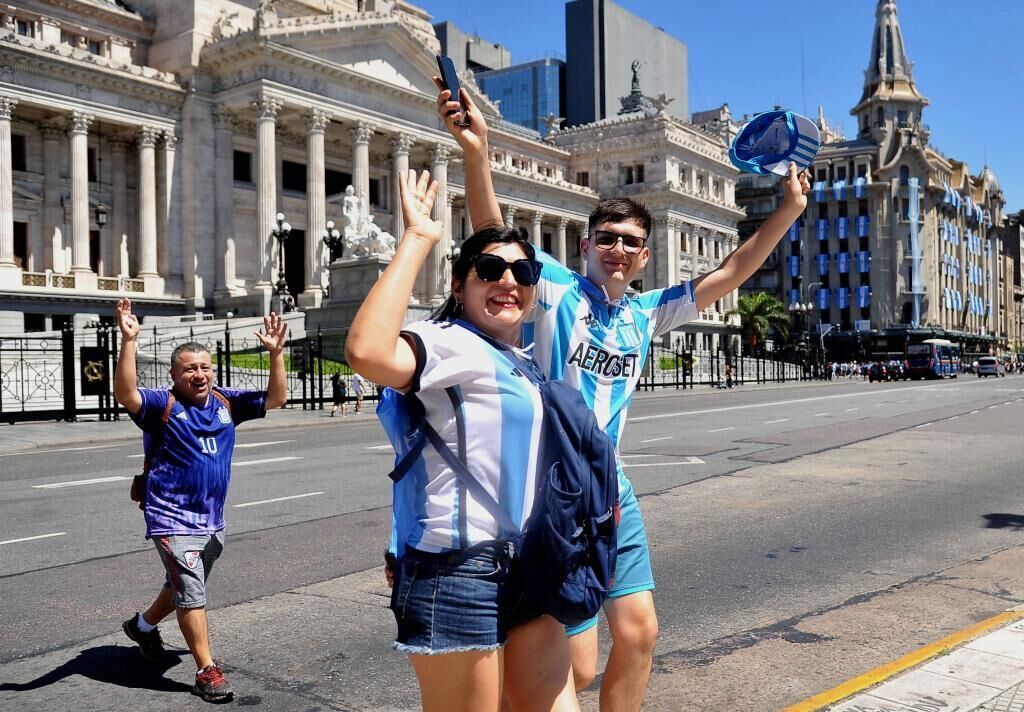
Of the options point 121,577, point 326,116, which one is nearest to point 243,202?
point 326,116

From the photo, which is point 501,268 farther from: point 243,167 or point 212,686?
point 243,167

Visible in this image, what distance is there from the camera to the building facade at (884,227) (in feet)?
310

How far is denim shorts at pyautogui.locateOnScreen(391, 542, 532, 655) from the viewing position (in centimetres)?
252

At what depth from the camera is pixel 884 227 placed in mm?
95125

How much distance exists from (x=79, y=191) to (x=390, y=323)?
1786 inches

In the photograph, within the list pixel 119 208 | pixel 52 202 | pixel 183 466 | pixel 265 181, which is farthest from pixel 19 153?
pixel 183 466

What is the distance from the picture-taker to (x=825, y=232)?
98.1m

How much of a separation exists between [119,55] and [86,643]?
4931 centimetres

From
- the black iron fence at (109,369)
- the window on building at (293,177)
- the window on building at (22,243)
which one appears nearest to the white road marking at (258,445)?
the black iron fence at (109,369)

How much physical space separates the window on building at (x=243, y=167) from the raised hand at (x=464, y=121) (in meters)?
49.5

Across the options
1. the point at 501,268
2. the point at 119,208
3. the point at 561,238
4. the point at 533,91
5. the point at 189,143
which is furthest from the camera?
the point at 533,91

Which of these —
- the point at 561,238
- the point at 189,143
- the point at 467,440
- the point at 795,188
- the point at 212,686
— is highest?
the point at 189,143

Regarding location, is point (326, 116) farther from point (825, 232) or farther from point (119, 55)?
point (825, 232)

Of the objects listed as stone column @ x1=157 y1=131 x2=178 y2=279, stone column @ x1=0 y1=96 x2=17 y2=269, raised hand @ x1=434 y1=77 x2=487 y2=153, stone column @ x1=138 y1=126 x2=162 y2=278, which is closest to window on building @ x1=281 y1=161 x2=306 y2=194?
stone column @ x1=157 y1=131 x2=178 y2=279
